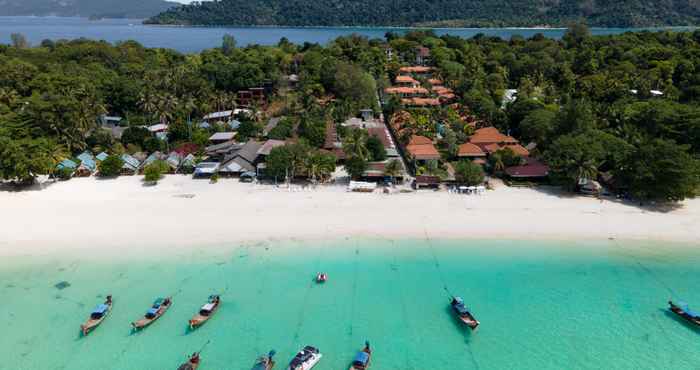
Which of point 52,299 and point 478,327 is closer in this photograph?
point 478,327

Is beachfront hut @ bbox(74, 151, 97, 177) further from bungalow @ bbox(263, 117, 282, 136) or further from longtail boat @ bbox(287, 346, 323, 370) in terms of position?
longtail boat @ bbox(287, 346, 323, 370)

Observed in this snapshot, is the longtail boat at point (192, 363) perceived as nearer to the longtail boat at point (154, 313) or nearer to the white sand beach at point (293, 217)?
the longtail boat at point (154, 313)

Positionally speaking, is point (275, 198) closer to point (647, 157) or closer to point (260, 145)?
point (260, 145)

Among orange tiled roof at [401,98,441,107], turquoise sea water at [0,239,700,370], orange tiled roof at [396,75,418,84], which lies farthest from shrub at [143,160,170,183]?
orange tiled roof at [396,75,418,84]

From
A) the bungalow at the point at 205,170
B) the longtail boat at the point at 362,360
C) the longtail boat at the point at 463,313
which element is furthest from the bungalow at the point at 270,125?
the longtail boat at the point at 362,360

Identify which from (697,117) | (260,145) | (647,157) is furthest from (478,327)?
(697,117)
